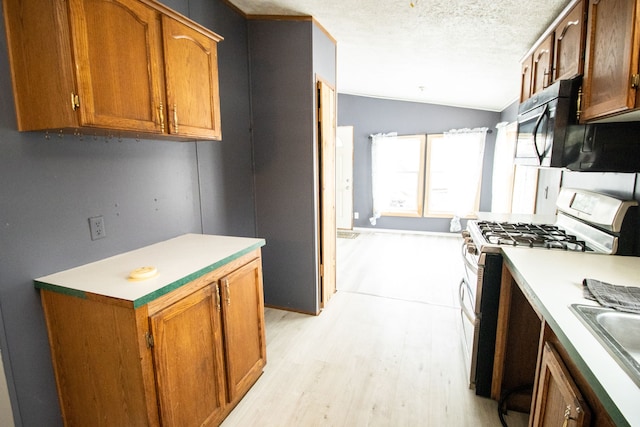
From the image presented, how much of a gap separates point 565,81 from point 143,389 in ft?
7.63

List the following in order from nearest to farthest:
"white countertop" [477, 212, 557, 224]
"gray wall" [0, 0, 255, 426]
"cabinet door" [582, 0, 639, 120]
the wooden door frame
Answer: "cabinet door" [582, 0, 639, 120], "gray wall" [0, 0, 255, 426], "white countertop" [477, 212, 557, 224], the wooden door frame

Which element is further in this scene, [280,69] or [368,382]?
[280,69]

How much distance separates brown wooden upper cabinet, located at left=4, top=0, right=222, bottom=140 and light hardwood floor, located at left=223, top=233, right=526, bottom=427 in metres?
1.63

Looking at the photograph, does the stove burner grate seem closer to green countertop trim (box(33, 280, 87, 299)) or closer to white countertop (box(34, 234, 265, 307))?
white countertop (box(34, 234, 265, 307))

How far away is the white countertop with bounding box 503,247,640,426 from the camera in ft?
2.24

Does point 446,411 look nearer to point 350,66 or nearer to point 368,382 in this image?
point 368,382

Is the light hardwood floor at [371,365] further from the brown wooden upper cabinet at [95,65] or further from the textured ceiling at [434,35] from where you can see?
the textured ceiling at [434,35]

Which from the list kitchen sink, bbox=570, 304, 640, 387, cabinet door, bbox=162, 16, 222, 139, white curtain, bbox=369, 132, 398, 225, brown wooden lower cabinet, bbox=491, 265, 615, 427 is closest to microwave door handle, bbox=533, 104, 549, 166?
brown wooden lower cabinet, bbox=491, 265, 615, 427

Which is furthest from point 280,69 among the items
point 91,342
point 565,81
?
point 91,342

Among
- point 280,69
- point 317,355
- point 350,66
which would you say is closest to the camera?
point 317,355

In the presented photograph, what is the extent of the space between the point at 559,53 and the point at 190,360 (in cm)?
254

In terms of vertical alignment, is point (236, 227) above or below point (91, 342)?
above

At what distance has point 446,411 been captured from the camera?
1.78 m

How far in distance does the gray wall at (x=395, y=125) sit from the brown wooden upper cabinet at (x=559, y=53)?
3179 mm
